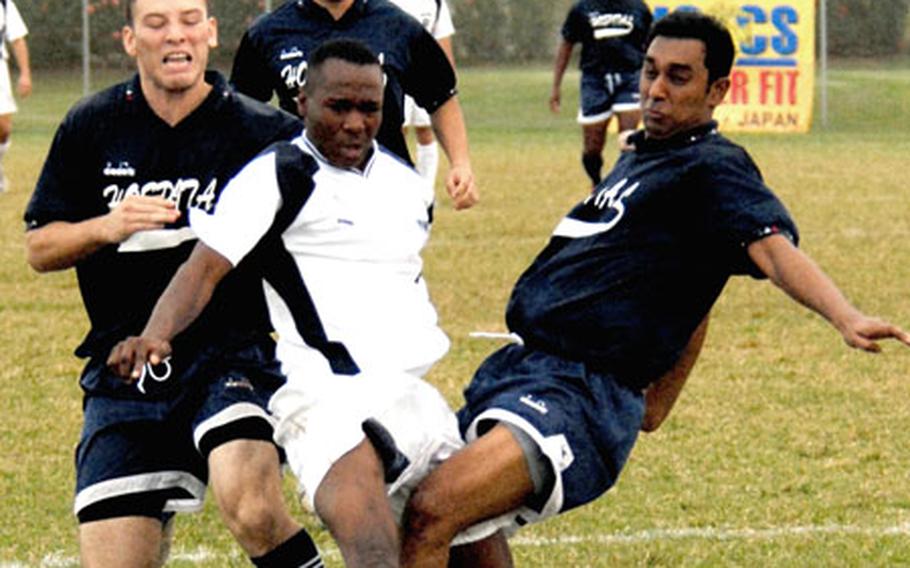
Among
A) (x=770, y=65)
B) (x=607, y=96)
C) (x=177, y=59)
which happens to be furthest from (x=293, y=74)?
(x=770, y=65)

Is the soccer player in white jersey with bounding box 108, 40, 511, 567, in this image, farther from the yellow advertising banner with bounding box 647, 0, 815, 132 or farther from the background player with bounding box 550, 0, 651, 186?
the yellow advertising banner with bounding box 647, 0, 815, 132

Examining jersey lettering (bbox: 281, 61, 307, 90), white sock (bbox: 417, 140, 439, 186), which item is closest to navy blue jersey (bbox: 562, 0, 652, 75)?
white sock (bbox: 417, 140, 439, 186)

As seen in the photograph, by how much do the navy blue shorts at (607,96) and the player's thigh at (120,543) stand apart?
12.8 metres

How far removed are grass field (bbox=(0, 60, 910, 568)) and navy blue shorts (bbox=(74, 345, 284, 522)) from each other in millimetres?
994

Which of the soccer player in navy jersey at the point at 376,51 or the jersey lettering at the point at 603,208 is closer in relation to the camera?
the jersey lettering at the point at 603,208

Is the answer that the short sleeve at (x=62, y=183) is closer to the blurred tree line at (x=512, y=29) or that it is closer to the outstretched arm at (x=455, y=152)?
A: the outstretched arm at (x=455, y=152)

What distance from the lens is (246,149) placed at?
18.1 feet

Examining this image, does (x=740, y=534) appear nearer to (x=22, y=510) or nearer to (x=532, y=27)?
(x=22, y=510)

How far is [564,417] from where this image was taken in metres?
4.86

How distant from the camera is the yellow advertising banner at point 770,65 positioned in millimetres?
27359

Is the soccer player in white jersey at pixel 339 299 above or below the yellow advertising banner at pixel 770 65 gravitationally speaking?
above

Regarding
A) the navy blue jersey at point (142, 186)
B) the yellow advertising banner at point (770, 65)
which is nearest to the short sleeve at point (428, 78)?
the navy blue jersey at point (142, 186)

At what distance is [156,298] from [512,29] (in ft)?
95.7

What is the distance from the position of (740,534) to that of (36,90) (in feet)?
89.6
